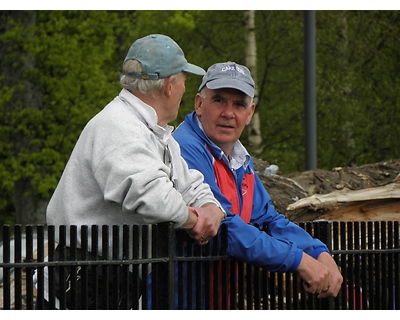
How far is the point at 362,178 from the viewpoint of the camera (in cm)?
1043

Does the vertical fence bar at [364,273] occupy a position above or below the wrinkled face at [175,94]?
below

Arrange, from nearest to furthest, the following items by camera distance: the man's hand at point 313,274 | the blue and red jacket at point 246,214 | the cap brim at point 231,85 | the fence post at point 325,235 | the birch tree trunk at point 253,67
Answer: the blue and red jacket at point 246,214 → the man's hand at point 313,274 → the cap brim at point 231,85 → the fence post at point 325,235 → the birch tree trunk at point 253,67

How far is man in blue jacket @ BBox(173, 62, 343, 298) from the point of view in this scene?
5.77 meters

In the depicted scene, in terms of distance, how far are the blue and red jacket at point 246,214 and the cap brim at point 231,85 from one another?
8.6 inches

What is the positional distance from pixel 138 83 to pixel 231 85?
32.0 inches

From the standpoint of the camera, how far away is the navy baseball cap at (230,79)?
6.14m

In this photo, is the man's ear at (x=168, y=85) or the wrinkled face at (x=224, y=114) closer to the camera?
the man's ear at (x=168, y=85)

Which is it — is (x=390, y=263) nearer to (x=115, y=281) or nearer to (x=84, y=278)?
(x=115, y=281)

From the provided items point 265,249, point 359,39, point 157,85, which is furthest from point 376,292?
point 359,39

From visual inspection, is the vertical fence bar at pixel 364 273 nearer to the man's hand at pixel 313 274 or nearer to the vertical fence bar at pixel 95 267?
the man's hand at pixel 313 274

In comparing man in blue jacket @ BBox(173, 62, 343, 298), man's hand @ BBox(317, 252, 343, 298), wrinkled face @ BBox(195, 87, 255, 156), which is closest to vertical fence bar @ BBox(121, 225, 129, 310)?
man in blue jacket @ BBox(173, 62, 343, 298)

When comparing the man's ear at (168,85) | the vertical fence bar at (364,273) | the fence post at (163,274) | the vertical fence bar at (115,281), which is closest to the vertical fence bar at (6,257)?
the vertical fence bar at (115,281)

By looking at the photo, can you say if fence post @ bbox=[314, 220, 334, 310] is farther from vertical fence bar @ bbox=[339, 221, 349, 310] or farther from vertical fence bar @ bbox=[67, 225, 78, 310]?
vertical fence bar @ bbox=[67, 225, 78, 310]

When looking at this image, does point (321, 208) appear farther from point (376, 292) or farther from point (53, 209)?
point (53, 209)
